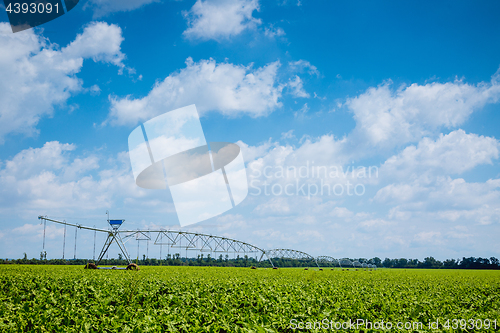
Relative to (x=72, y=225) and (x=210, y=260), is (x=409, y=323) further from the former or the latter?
(x=210, y=260)

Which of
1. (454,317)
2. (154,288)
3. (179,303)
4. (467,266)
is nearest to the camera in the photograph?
(454,317)

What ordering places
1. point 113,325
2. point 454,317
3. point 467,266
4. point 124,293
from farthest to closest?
point 467,266
point 124,293
point 454,317
point 113,325

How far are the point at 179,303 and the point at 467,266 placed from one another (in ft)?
629

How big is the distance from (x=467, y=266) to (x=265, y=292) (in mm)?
187265

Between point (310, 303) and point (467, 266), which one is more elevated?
point (310, 303)

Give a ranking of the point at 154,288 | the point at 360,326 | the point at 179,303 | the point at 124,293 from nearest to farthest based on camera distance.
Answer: the point at 360,326 → the point at 179,303 → the point at 124,293 → the point at 154,288

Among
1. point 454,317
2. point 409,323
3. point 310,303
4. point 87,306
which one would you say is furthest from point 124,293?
point 454,317

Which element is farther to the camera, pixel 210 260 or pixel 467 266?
pixel 467 266

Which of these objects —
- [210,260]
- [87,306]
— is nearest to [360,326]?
[87,306]

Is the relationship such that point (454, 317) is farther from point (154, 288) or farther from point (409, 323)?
point (154, 288)

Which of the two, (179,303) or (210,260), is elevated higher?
(179,303)

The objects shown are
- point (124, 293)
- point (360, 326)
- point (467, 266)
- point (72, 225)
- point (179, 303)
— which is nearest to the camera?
point (360, 326)

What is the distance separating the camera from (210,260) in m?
146

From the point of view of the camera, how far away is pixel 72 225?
71250 mm
